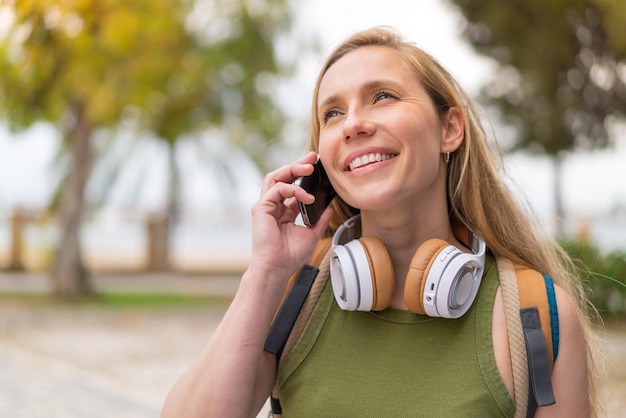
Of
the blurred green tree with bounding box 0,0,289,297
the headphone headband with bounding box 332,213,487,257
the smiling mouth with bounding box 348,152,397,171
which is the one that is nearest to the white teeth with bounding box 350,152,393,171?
the smiling mouth with bounding box 348,152,397,171

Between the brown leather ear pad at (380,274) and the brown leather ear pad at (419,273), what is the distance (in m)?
0.05

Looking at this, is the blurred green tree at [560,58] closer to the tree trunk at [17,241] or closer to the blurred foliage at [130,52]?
the blurred foliage at [130,52]

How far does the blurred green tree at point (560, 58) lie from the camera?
13039mm

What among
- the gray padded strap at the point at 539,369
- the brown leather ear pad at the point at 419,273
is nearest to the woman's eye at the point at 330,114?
the brown leather ear pad at the point at 419,273

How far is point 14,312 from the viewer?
40.1ft

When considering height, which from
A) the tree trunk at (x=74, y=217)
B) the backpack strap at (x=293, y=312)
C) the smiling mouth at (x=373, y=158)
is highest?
the tree trunk at (x=74, y=217)

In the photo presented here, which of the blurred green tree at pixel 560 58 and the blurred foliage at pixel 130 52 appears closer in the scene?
the blurred foliage at pixel 130 52

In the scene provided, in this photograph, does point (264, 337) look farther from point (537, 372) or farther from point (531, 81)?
point (531, 81)

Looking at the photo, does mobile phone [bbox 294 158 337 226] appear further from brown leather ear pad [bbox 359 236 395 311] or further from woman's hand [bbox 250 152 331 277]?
brown leather ear pad [bbox 359 236 395 311]

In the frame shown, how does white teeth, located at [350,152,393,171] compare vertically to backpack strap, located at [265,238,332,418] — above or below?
above

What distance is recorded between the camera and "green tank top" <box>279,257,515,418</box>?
1.68m

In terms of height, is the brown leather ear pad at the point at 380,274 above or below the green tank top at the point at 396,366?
above

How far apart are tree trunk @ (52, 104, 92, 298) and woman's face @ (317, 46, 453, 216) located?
13.3 m

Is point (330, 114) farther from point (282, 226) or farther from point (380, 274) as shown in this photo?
point (380, 274)
